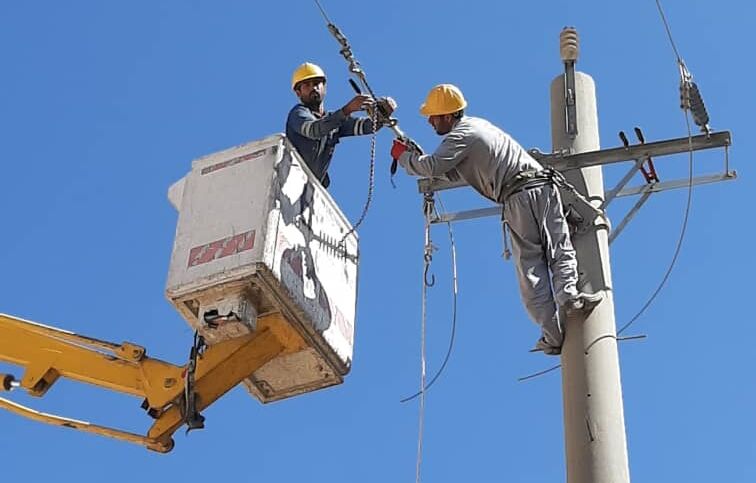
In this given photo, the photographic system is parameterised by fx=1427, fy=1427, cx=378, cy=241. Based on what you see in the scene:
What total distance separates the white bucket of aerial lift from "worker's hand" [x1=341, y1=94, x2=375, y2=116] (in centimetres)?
39

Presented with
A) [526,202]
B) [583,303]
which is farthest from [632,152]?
[583,303]

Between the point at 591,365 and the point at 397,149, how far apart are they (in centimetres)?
161

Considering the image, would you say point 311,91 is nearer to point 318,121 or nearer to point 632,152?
point 318,121

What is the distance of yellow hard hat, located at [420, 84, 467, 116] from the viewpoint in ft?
25.6

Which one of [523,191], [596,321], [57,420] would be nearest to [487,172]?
[523,191]

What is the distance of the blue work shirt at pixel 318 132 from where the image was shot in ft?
26.0

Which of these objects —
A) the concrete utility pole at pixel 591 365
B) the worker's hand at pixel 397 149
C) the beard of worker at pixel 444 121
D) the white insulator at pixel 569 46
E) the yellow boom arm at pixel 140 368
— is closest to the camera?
the concrete utility pole at pixel 591 365

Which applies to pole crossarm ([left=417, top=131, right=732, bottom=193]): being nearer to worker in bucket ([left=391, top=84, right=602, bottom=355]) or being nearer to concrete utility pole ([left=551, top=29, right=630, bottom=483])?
concrete utility pole ([left=551, top=29, right=630, bottom=483])

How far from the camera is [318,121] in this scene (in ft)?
26.0

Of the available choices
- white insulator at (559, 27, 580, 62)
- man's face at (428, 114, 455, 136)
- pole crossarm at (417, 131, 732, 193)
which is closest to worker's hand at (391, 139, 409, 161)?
man's face at (428, 114, 455, 136)

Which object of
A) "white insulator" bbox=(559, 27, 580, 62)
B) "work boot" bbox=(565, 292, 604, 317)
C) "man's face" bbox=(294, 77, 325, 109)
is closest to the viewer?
"work boot" bbox=(565, 292, 604, 317)

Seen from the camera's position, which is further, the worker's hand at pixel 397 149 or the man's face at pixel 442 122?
the man's face at pixel 442 122

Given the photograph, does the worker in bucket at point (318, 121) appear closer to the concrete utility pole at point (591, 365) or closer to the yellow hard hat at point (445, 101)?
the yellow hard hat at point (445, 101)

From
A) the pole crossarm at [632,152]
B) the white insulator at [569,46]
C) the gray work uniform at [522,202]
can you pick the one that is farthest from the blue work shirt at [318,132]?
the white insulator at [569,46]
